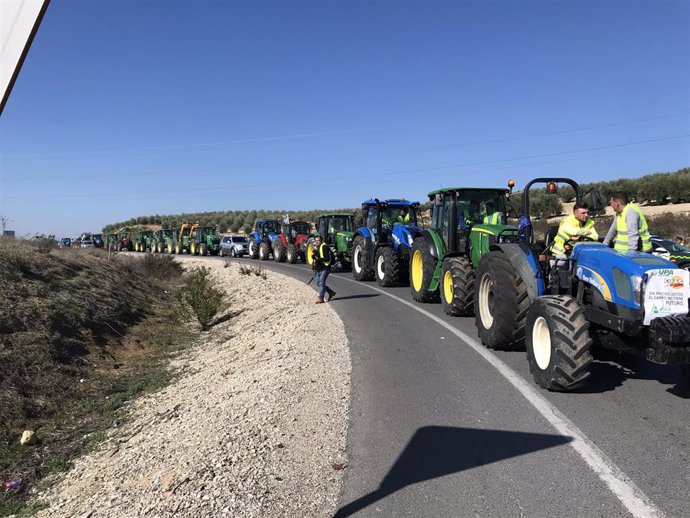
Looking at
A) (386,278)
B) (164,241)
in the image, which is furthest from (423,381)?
(164,241)

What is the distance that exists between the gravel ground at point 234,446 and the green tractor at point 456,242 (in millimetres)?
2797

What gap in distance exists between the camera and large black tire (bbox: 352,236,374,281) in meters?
17.0

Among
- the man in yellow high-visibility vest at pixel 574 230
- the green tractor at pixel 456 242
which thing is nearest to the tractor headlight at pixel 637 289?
the man in yellow high-visibility vest at pixel 574 230

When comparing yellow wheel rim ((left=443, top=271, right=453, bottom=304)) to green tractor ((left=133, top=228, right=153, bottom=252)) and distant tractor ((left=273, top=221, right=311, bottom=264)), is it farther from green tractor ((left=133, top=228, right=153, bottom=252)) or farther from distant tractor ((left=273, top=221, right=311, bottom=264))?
green tractor ((left=133, top=228, right=153, bottom=252))


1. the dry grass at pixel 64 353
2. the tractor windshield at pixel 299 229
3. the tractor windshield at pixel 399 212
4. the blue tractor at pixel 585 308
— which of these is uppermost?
the tractor windshield at pixel 399 212

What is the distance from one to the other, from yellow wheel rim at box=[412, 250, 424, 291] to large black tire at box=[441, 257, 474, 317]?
169cm

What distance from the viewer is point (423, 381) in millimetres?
6047

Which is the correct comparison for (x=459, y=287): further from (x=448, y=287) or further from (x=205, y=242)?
(x=205, y=242)

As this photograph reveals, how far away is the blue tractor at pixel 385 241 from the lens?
15188mm

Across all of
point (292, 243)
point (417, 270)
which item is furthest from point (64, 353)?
point (292, 243)

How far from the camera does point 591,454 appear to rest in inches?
156

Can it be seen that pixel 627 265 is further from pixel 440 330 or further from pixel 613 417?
pixel 440 330

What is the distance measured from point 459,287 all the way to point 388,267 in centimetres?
537

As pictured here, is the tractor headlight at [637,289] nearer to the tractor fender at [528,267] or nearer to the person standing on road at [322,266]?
the tractor fender at [528,267]
